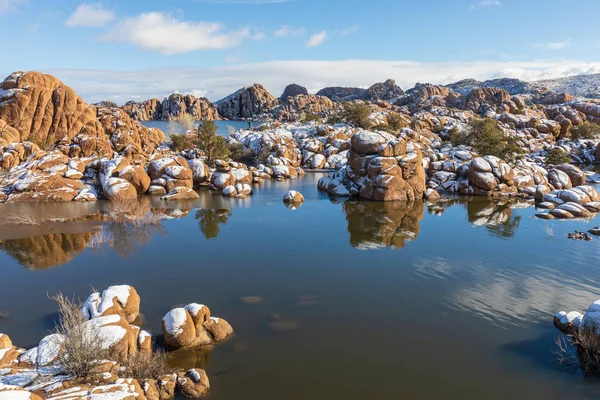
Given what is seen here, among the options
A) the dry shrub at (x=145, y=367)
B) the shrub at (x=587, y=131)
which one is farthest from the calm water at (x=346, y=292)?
the shrub at (x=587, y=131)

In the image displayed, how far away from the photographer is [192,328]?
13.6 metres

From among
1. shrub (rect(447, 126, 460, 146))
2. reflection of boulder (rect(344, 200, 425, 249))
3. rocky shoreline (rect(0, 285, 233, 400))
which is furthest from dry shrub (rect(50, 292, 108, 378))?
shrub (rect(447, 126, 460, 146))

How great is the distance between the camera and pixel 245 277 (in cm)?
1994

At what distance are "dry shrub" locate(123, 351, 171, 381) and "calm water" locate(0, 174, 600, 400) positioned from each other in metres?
1.31

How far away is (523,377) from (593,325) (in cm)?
304

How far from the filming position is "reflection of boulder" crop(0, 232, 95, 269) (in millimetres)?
21984

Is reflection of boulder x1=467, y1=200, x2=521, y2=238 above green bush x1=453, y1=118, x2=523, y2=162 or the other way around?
the other way around

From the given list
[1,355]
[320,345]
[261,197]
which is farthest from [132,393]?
[261,197]

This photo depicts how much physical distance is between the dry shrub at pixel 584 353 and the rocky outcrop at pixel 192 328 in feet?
38.0

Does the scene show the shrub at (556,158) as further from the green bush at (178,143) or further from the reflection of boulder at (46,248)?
the reflection of boulder at (46,248)

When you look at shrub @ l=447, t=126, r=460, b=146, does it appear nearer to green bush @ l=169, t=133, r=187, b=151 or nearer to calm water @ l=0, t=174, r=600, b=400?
calm water @ l=0, t=174, r=600, b=400

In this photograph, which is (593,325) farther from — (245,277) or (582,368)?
(245,277)

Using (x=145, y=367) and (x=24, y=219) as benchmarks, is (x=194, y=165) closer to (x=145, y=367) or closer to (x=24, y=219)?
(x=24, y=219)

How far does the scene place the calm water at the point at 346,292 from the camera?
480 inches
